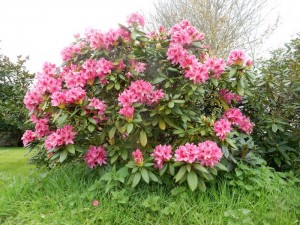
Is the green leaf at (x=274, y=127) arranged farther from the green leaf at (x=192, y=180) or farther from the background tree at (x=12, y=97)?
the background tree at (x=12, y=97)

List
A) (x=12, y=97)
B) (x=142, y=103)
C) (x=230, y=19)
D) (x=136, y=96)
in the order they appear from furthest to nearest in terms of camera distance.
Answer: (x=230, y=19), (x=12, y=97), (x=142, y=103), (x=136, y=96)

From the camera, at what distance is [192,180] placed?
1971 millimetres

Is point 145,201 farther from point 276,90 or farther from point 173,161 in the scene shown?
point 276,90

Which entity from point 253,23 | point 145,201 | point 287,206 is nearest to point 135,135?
point 145,201

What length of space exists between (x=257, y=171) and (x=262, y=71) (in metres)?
1.16

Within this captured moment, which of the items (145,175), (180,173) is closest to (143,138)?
(145,175)

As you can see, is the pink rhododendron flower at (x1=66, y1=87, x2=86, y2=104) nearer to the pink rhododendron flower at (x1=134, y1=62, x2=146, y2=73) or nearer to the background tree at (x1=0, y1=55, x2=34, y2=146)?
the pink rhododendron flower at (x1=134, y1=62, x2=146, y2=73)

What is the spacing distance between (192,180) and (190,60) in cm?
92

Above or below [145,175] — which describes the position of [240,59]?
above

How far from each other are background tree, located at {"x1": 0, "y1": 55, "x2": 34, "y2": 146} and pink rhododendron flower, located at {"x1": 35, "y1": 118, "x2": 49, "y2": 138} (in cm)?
168

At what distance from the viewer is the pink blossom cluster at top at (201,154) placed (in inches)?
78.1

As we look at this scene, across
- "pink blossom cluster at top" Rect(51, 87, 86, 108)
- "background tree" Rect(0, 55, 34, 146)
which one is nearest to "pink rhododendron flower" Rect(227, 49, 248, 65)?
"pink blossom cluster at top" Rect(51, 87, 86, 108)

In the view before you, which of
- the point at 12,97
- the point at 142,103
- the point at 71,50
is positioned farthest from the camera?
the point at 12,97

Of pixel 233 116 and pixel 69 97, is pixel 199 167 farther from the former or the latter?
pixel 69 97
